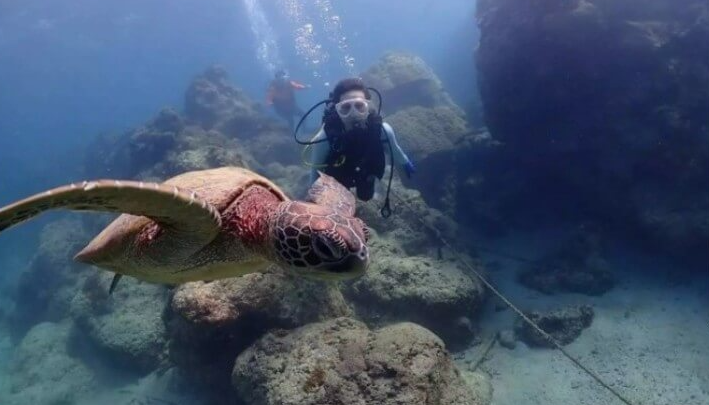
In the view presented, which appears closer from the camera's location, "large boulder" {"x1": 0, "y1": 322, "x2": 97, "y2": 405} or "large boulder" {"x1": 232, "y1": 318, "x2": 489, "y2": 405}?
"large boulder" {"x1": 232, "y1": 318, "x2": 489, "y2": 405}

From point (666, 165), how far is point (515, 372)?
4.62m

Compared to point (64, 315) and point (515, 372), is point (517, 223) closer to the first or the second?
point (515, 372)

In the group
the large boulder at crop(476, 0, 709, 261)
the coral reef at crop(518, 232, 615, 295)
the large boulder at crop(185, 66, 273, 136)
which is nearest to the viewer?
the coral reef at crop(518, 232, 615, 295)

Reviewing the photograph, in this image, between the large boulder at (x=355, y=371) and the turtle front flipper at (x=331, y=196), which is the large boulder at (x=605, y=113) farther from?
the turtle front flipper at (x=331, y=196)

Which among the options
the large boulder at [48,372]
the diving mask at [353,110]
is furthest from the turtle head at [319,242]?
the large boulder at [48,372]

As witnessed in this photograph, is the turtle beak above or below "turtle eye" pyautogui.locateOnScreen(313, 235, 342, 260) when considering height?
below

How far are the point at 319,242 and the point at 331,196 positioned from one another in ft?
2.60

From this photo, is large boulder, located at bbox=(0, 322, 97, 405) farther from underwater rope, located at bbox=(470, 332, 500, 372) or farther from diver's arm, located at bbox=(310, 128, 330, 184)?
underwater rope, located at bbox=(470, 332, 500, 372)

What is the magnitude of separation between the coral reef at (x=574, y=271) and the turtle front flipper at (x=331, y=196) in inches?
196

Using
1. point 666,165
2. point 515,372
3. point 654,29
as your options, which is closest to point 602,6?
point 654,29

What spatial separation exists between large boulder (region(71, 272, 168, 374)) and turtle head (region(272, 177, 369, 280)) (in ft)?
17.0

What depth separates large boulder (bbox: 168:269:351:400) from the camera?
14.3ft

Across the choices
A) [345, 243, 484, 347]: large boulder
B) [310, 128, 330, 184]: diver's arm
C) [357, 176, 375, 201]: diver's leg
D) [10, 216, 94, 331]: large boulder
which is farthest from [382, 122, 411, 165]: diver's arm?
[10, 216, 94, 331]: large boulder

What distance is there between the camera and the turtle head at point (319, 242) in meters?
2.01
